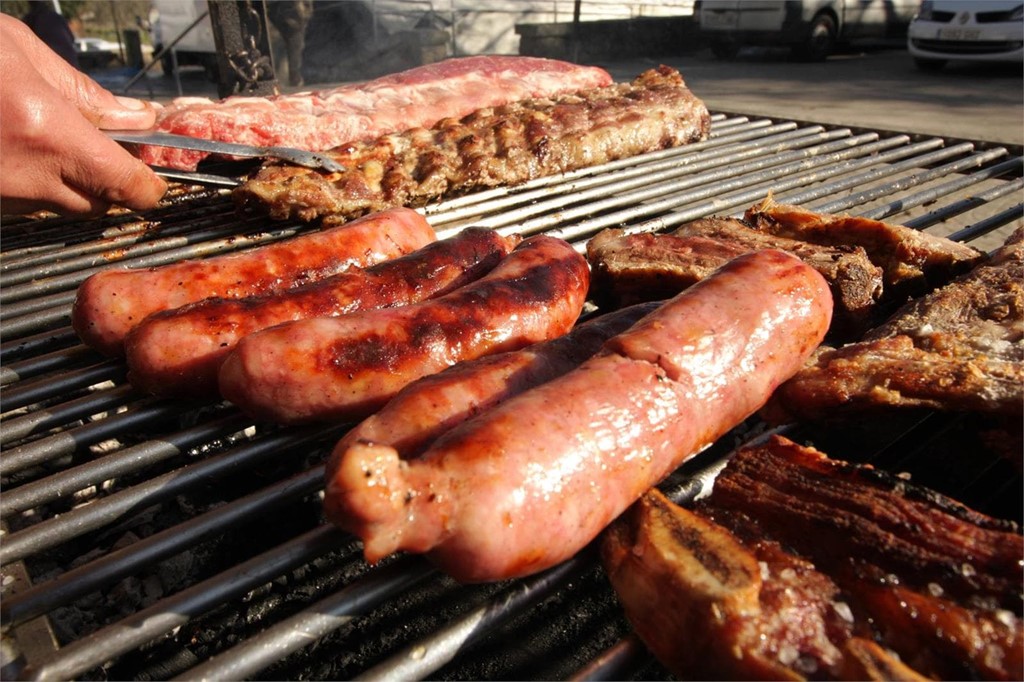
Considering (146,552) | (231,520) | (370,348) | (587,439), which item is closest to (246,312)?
(370,348)

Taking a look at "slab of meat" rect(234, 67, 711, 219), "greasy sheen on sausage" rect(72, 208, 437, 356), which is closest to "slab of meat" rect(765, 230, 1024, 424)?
"greasy sheen on sausage" rect(72, 208, 437, 356)

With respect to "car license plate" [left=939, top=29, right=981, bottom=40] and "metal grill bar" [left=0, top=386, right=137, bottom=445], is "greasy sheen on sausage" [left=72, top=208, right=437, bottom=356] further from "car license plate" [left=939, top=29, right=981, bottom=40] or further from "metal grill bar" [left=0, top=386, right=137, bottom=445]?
"car license plate" [left=939, top=29, right=981, bottom=40]

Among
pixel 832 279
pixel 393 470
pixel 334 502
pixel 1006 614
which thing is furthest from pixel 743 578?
pixel 832 279

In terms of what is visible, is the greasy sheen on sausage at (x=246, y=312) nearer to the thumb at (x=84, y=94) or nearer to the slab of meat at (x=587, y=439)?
the slab of meat at (x=587, y=439)

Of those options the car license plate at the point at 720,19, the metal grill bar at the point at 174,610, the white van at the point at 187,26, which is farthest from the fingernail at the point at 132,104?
the car license plate at the point at 720,19

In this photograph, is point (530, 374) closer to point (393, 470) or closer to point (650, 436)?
point (650, 436)

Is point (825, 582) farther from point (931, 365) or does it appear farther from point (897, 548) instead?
point (931, 365)
